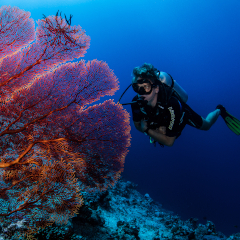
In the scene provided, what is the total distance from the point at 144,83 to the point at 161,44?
40881 mm

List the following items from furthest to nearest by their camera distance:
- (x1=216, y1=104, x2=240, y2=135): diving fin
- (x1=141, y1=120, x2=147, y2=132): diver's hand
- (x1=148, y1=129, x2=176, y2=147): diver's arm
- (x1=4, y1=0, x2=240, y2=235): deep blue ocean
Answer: (x1=4, y1=0, x2=240, y2=235): deep blue ocean < (x1=216, y1=104, x2=240, y2=135): diving fin < (x1=141, y1=120, x2=147, y2=132): diver's hand < (x1=148, y1=129, x2=176, y2=147): diver's arm

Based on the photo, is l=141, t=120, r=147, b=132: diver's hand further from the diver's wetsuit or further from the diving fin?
the diving fin

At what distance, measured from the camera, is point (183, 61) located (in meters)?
40.1

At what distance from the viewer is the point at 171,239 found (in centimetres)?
439

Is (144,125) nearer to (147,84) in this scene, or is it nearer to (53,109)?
(147,84)

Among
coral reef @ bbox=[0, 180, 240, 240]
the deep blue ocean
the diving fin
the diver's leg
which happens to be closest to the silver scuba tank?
the diver's leg

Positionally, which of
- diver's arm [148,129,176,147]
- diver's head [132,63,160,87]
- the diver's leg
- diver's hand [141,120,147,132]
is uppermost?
the diver's leg

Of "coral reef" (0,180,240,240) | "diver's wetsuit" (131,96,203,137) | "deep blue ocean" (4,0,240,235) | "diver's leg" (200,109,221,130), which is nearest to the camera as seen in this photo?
"diver's wetsuit" (131,96,203,137)

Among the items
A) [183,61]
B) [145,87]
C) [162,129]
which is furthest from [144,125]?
[183,61]

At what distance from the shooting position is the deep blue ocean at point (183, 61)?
29594 millimetres

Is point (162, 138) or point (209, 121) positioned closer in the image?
point (162, 138)

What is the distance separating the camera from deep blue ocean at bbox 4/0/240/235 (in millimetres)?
29594

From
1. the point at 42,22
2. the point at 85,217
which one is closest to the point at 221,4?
the point at 42,22

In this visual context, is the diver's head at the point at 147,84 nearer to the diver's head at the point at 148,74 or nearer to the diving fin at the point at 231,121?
the diver's head at the point at 148,74
